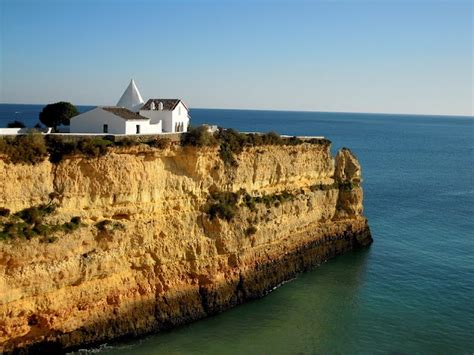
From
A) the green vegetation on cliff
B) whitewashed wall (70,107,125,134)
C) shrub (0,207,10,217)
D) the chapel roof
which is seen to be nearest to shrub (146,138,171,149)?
the green vegetation on cliff

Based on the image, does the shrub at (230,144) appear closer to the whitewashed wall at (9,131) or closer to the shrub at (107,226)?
the shrub at (107,226)

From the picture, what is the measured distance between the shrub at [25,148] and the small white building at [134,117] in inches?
225

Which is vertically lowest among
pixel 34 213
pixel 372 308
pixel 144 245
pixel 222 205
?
pixel 372 308

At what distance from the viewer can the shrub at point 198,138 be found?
2586 centimetres

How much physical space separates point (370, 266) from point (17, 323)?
21.5m

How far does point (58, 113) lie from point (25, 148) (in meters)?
9.71

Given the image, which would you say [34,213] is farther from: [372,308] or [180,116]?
[372,308]

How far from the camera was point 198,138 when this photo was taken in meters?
26.0

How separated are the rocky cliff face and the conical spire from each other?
32.4 feet

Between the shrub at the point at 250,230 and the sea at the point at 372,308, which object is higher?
the shrub at the point at 250,230

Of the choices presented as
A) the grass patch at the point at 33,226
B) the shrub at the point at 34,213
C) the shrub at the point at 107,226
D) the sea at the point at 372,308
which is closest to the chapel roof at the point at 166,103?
the shrub at the point at 107,226

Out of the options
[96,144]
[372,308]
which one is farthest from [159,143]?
[372,308]

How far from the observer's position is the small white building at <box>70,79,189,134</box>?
1059 inches

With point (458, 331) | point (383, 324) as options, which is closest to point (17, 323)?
point (383, 324)
